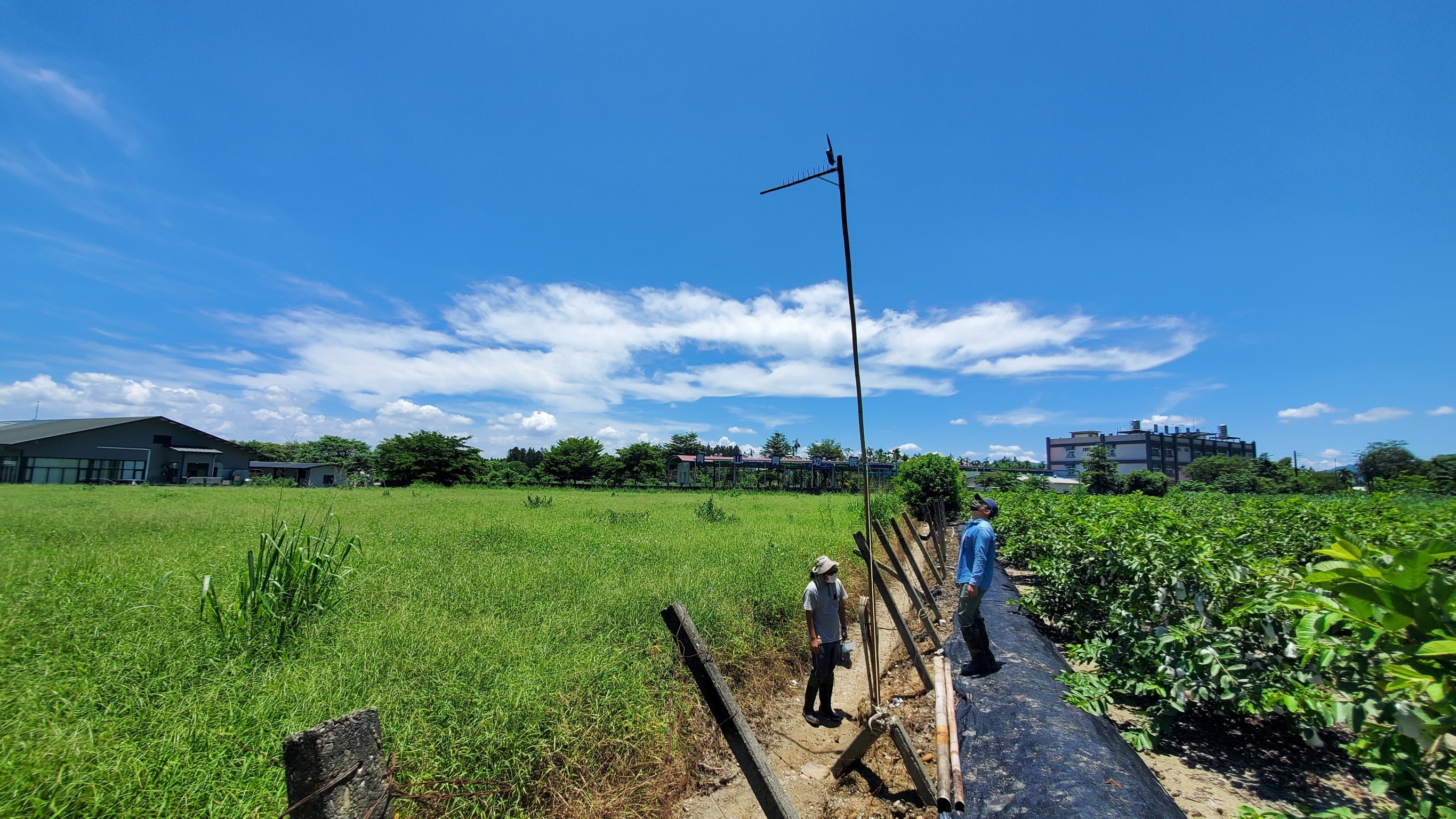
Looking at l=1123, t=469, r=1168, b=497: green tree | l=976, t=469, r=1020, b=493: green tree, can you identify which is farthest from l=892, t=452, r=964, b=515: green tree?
l=1123, t=469, r=1168, b=497: green tree

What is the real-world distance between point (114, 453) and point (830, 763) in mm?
53000

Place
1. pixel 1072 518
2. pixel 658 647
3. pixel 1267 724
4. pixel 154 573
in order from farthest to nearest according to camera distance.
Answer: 1. pixel 1072 518
2. pixel 154 573
3. pixel 658 647
4. pixel 1267 724

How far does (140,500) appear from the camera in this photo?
17.5m

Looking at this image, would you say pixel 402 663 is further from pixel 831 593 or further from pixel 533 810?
pixel 831 593

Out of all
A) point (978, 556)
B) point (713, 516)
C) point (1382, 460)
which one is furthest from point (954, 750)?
point (1382, 460)

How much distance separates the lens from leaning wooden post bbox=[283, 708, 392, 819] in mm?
1637

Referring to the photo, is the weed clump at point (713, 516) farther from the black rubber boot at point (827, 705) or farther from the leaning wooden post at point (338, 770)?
the leaning wooden post at point (338, 770)

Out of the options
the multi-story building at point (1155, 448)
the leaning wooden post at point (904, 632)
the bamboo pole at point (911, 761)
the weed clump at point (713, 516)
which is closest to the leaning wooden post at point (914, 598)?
the leaning wooden post at point (904, 632)

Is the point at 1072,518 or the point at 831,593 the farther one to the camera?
the point at 1072,518

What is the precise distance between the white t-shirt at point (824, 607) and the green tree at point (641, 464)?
48701 mm

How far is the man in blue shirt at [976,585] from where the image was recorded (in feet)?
18.7

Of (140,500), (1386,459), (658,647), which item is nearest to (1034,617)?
(658,647)

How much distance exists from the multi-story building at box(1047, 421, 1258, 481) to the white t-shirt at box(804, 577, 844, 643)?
9458cm

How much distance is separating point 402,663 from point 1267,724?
7.08 metres
